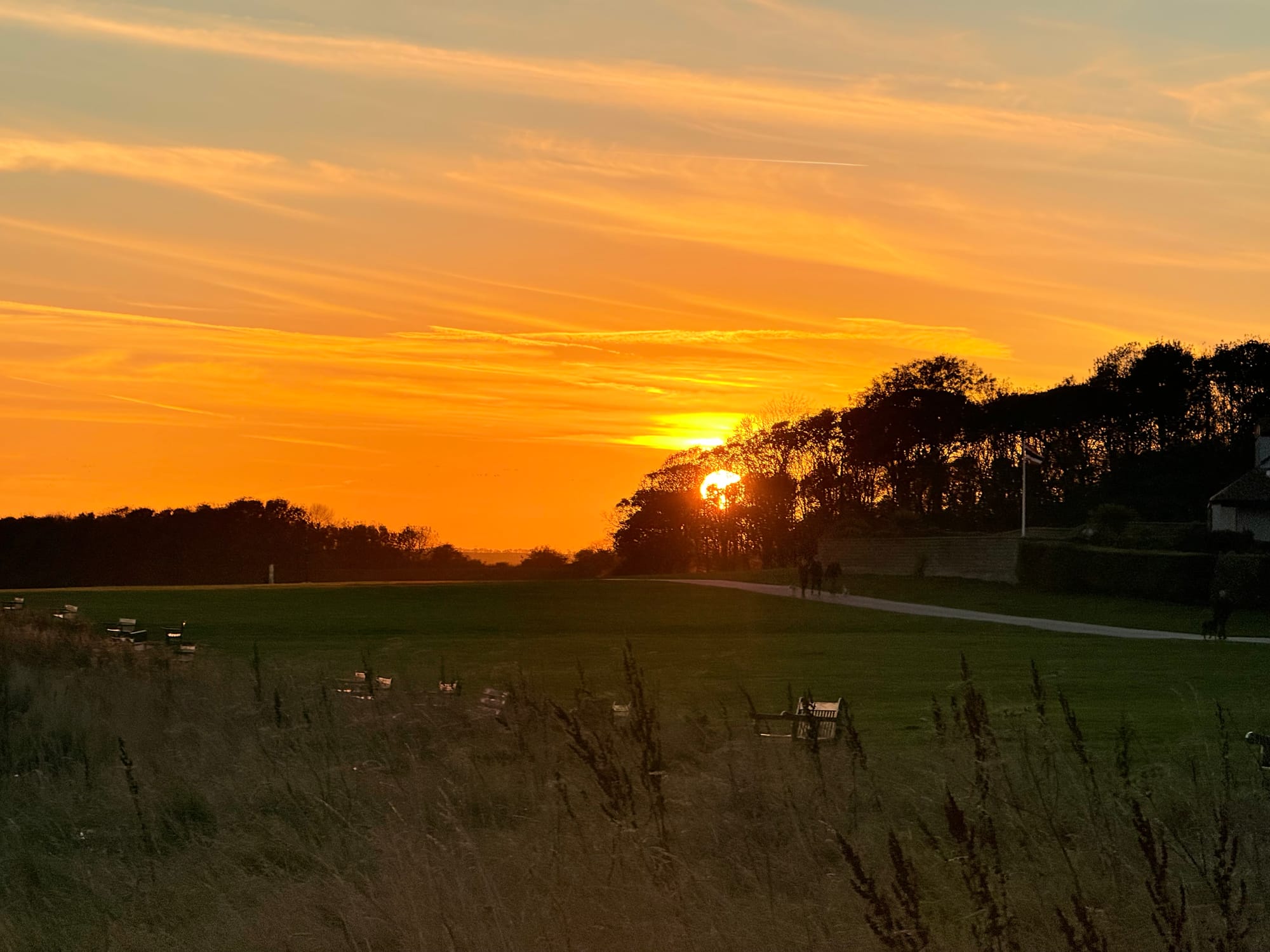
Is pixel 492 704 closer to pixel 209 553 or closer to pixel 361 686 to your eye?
pixel 361 686

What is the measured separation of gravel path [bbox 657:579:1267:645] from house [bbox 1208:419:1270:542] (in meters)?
20.4

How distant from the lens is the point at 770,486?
87.0 meters

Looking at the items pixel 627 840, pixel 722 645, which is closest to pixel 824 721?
pixel 627 840

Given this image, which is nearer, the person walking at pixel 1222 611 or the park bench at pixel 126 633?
the park bench at pixel 126 633

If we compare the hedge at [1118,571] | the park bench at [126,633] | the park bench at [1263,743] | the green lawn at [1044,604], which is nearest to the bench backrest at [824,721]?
the park bench at [1263,743]

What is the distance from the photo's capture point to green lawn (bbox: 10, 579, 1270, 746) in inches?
656

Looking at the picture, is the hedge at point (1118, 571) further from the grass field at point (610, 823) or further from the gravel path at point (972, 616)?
the grass field at point (610, 823)

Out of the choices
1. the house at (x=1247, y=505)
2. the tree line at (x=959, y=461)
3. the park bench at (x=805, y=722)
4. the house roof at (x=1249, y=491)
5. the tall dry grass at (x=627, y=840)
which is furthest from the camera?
the tree line at (x=959, y=461)

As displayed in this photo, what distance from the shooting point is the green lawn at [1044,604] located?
125 ft

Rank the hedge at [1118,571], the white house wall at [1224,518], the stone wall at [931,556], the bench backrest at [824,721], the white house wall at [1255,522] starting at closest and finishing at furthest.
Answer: the bench backrest at [824,721], the hedge at [1118,571], the stone wall at [931,556], the white house wall at [1255,522], the white house wall at [1224,518]

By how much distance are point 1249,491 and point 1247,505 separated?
75 cm

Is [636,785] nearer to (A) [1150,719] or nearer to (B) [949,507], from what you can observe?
(A) [1150,719]

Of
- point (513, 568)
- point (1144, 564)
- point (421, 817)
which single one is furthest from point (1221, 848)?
point (513, 568)

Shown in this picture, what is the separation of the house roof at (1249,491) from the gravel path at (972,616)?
20.4m
